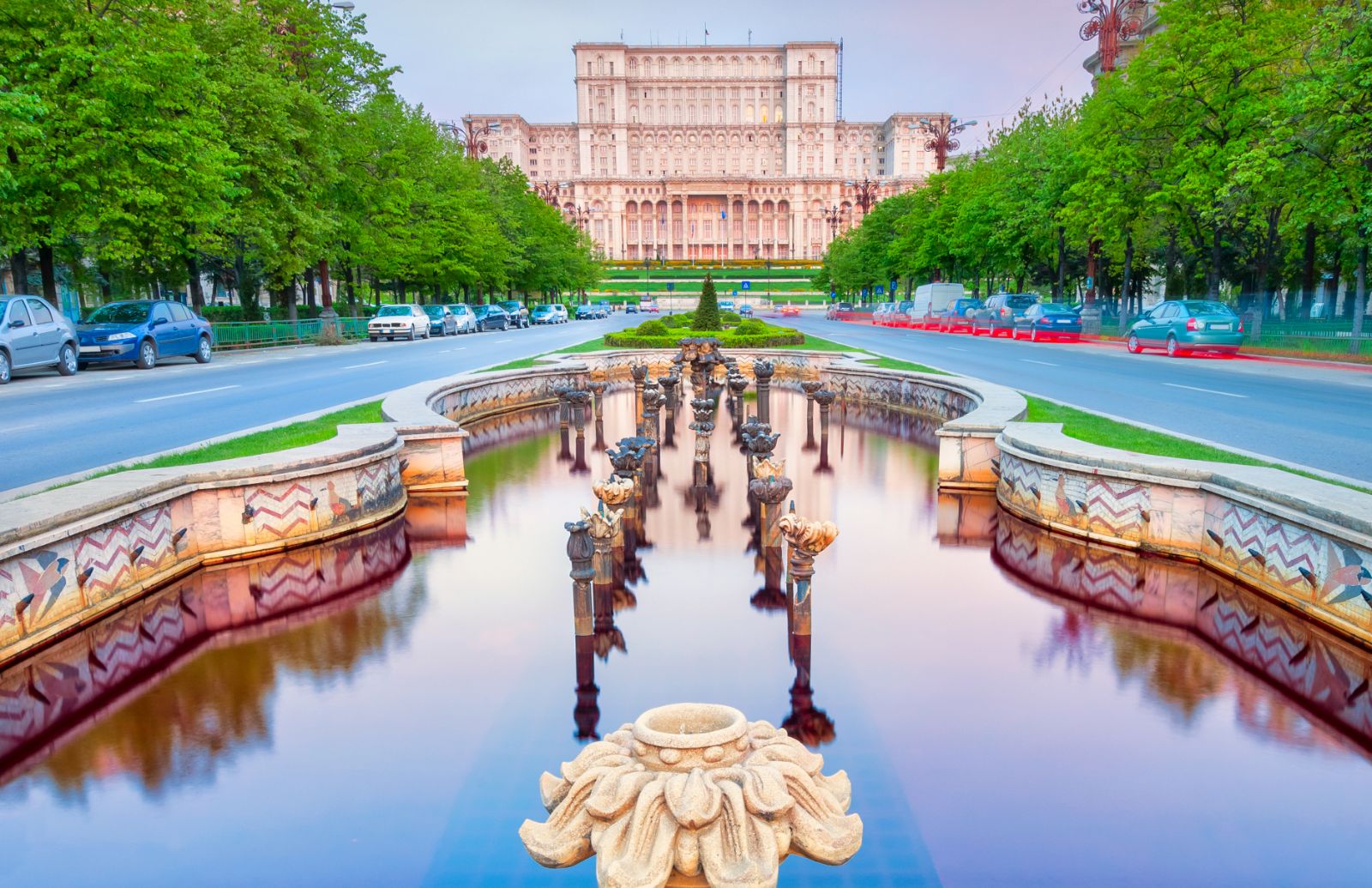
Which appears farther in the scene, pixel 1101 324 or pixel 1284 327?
pixel 1101 324

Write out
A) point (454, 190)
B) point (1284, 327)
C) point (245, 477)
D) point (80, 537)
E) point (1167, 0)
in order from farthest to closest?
point (454, 190)
point (1167, 0)
point (1284, 327)
point (245, 477)
point (80, 537)

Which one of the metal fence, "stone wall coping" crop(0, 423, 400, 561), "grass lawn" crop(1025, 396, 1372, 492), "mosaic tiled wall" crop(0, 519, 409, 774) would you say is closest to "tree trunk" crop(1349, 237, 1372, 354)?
"grass lawn" crop(1025, 396, 1372, 492)

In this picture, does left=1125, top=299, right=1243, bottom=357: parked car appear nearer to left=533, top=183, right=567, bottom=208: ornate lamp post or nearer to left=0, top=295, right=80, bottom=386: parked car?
left=0, top=295, right=80, bottom=386: parked car

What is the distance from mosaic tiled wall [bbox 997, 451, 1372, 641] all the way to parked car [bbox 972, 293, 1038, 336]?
114ft

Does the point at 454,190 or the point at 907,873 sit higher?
the point at 454,190

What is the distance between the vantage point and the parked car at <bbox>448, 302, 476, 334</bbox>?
46.2 meters

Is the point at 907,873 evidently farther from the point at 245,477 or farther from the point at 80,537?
the point at 245,477

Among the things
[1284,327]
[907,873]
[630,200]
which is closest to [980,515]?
[907,873]

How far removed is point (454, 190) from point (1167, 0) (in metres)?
34.5

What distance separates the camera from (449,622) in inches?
265

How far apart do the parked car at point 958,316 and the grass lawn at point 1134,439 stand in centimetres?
3452

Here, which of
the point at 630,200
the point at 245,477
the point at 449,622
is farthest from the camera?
the point at 630,200

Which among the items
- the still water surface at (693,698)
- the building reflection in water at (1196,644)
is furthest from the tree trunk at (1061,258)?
the still water surface at (693,698)

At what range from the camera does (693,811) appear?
299 cm
